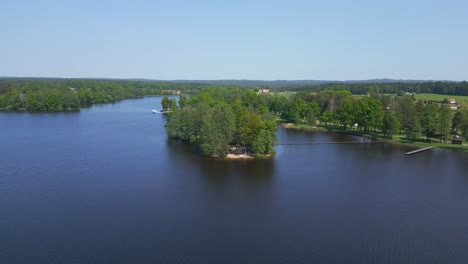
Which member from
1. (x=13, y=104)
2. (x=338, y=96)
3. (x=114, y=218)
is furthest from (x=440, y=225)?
(x=13, y=104)

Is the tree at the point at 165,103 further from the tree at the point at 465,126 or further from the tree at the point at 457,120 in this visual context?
the tree at the point at 465,126

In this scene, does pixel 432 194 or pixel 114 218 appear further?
pixel 432 194

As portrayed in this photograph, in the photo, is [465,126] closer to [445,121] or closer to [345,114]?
[445,121]

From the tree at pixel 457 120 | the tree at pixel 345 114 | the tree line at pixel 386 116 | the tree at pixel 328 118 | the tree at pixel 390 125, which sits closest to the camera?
the tree line at pixel 386 116

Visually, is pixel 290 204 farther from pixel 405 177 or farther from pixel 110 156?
pixel 110 156

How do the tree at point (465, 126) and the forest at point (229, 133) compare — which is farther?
the tree at point (465, 126)

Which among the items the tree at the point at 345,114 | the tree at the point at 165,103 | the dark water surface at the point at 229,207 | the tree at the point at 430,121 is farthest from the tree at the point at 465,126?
the tree at the point at 165,103

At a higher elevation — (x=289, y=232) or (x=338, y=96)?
(x=338, y=96)
